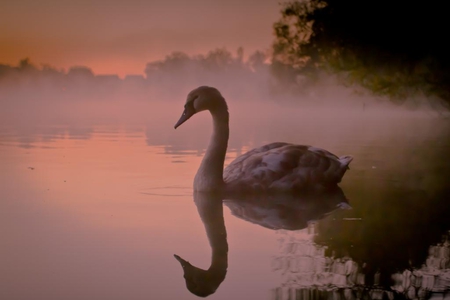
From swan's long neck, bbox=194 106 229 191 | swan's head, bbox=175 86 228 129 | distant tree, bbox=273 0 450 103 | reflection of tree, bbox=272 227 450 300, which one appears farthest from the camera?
distant tree, bbox=273 0 450 103

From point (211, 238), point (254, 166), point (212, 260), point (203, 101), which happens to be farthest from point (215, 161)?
point (212, 260)

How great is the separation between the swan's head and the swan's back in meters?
0.81

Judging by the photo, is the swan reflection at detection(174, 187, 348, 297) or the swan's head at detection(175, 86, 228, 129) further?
the swan's head at detection(175, 86, 228, 129)

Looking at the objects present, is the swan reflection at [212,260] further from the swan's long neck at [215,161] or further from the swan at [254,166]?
Result: the swan at [254,166]

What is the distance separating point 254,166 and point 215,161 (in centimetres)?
53

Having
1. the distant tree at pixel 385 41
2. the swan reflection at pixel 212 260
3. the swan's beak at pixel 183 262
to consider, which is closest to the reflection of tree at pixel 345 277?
the swan reflection at pixel 212 260

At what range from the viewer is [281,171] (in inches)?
339

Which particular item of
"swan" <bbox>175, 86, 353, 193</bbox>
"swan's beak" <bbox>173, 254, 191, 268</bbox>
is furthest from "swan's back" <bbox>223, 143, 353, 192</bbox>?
"swan's beak" <bbox>173, 254, 191, 268</bbox>

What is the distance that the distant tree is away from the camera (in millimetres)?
17031

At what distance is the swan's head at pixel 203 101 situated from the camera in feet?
28.8

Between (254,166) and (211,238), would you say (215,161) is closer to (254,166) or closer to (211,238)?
(254,166)

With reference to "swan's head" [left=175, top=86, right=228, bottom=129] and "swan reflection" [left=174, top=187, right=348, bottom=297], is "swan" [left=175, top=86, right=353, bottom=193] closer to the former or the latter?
"swan's head" [left=175, top=86, right=228, bottom=129]

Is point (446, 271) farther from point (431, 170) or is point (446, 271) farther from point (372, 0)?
point (372, 0)

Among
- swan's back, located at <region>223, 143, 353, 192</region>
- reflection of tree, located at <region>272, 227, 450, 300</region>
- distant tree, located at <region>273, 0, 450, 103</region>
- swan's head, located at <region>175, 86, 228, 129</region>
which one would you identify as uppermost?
distant tree, located at <region>273, 0, 450, 103</region>
